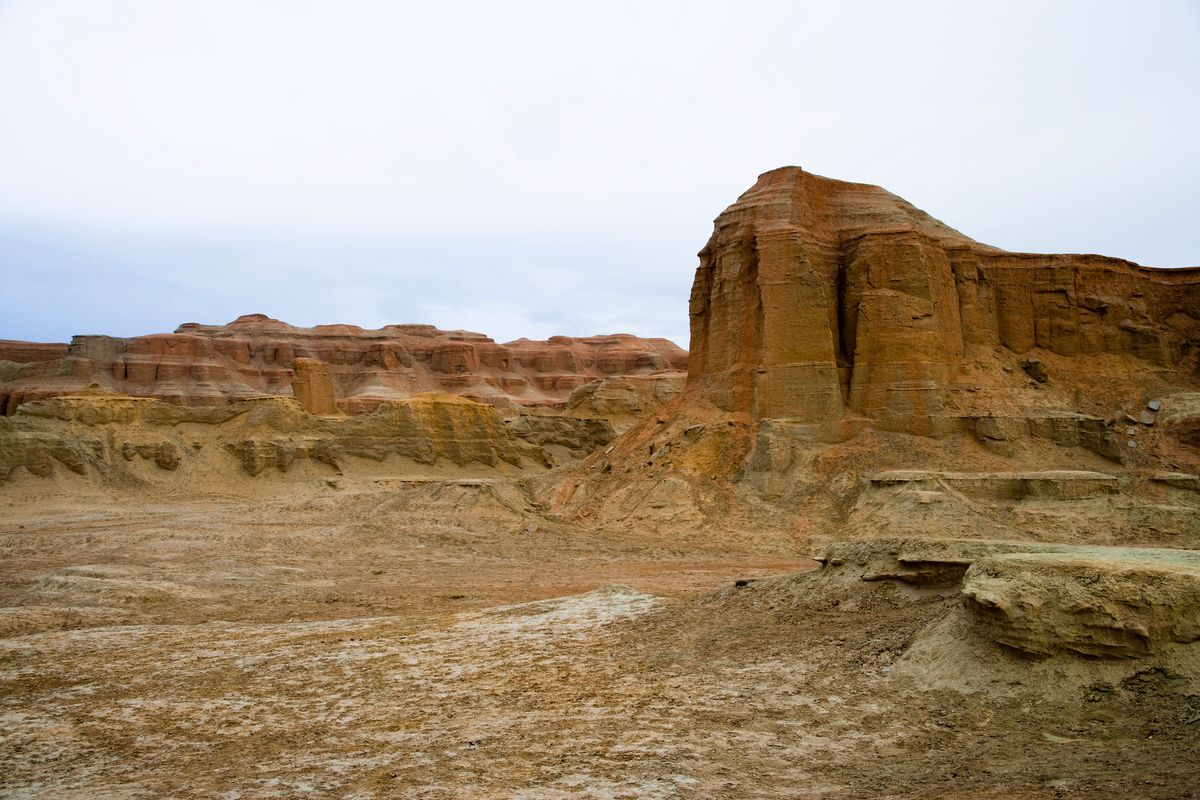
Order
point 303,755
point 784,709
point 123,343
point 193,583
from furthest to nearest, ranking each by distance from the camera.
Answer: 1. point 123,343
2. point 193,583
3. point 784,709
4. point 303,755

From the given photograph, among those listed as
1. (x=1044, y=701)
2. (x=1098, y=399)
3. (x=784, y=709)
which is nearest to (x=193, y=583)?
(x=784, y=709)

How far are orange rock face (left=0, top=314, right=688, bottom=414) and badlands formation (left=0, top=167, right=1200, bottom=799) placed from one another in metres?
35.4

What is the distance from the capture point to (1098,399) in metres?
27.3

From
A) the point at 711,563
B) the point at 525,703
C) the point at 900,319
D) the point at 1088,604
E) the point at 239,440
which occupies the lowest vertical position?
the point at 711,563

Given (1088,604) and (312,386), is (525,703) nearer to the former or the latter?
(1088,604)

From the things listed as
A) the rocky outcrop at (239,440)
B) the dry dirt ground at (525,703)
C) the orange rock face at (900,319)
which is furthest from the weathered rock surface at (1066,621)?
the rocky outcrop at (239,440)

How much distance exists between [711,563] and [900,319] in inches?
401

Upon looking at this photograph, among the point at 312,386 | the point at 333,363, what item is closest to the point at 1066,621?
the point at 312,386

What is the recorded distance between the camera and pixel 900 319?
2655 centimetres

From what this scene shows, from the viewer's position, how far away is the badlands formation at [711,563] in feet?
22.8

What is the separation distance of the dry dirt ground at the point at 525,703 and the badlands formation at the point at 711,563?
47 mm

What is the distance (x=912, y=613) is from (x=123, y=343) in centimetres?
8084

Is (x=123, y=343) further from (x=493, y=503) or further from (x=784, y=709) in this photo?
(x=784, y=709)

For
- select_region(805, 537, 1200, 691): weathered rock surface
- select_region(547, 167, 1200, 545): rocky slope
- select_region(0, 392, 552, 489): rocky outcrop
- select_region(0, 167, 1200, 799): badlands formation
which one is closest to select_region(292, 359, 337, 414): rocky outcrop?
select_region(0, 167, 1200, 799): badlands formation
